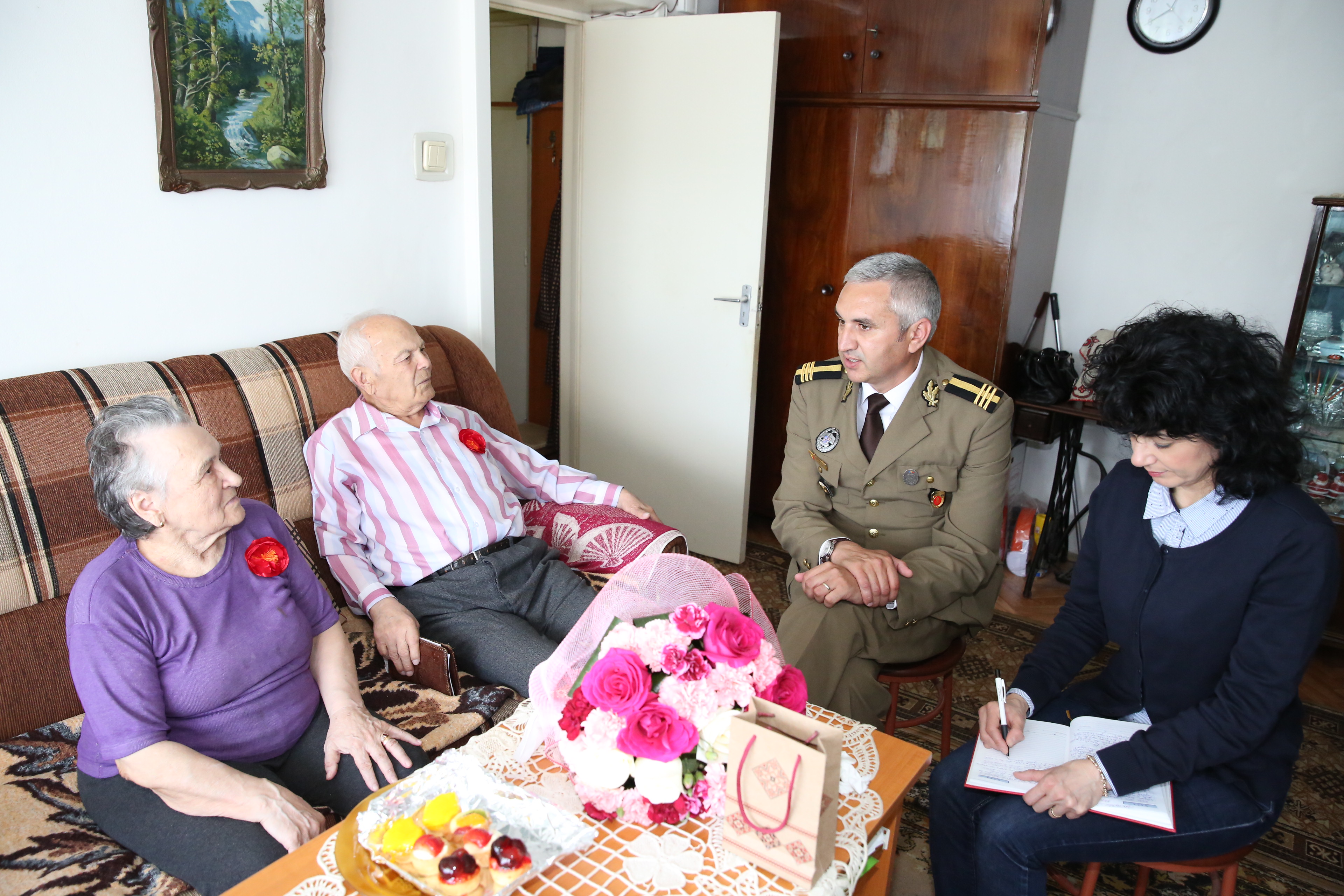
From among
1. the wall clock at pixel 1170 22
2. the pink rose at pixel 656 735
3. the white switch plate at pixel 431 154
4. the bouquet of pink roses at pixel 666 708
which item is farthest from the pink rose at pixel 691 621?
the wall clock at pixel 1170 22

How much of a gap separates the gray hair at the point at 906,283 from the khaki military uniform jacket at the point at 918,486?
6.0 inches

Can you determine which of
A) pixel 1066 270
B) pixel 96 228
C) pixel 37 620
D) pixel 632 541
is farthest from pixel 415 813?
pixel 1066 270

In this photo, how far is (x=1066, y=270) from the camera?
3410 millimetres

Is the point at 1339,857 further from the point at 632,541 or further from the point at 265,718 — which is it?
the point at 265,718

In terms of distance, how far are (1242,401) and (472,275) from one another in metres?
2.03

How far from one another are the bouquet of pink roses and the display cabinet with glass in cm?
209

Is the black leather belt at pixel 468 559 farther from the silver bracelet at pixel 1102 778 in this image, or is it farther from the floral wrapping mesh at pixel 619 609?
the silver bracelet at pixel 1102 778

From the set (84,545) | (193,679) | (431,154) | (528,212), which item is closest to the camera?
(193,679)

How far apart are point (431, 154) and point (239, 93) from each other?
1.82 ft

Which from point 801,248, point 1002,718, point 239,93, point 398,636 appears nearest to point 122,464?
point 398,636

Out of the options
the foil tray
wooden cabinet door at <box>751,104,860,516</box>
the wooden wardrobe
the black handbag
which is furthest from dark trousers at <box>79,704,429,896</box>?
the black handbag

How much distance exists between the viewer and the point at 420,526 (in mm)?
2025

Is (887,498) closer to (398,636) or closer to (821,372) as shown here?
(821,372)

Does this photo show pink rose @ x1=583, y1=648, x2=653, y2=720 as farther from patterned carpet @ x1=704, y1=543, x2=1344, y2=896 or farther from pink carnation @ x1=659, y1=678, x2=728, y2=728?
patterned carpet @ x1=704, y1=543, x2=1344, y2=896
